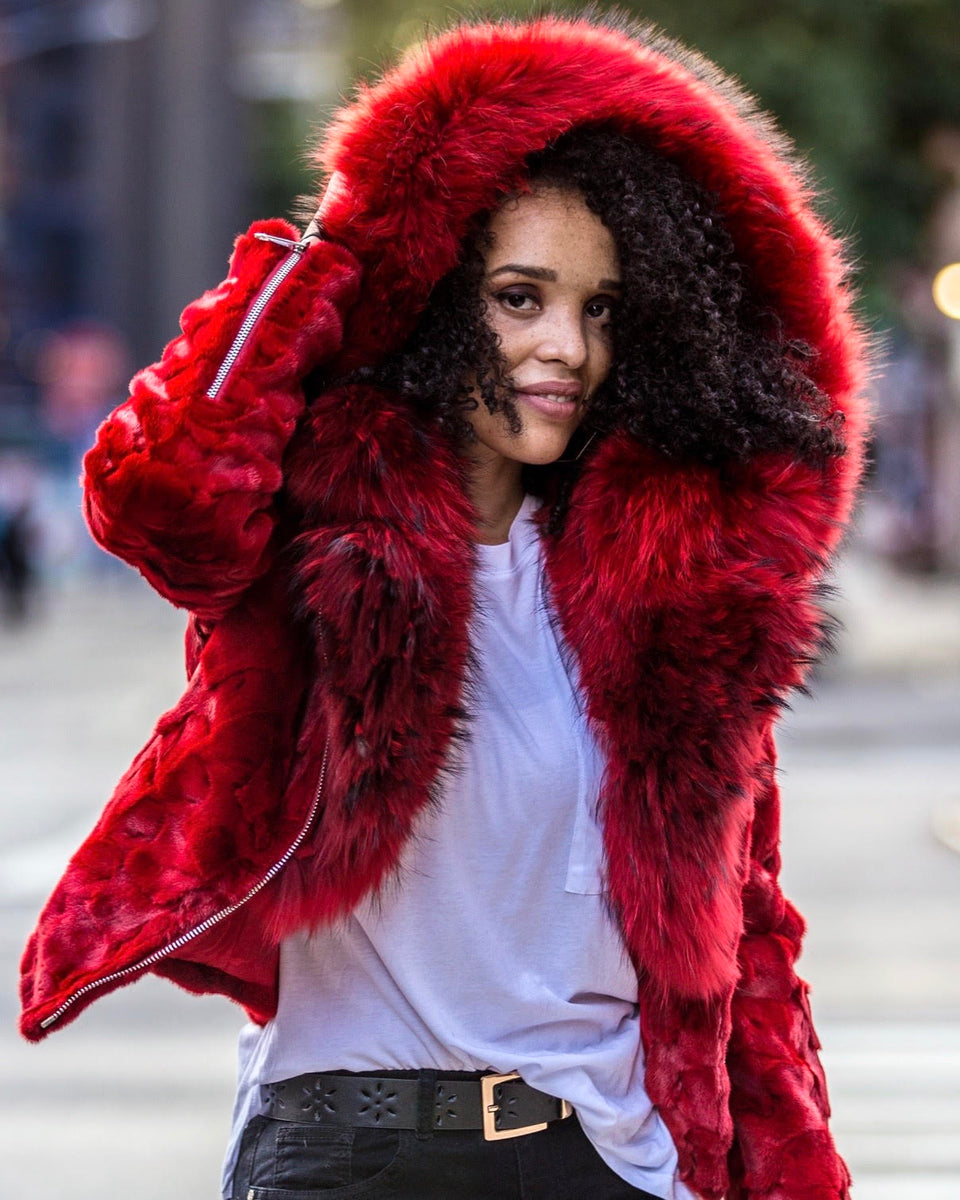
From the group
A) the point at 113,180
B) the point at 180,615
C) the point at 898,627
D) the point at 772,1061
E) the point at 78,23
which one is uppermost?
the point at 78,23

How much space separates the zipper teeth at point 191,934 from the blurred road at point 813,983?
2.65 feet

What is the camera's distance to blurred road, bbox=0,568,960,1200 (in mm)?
4840

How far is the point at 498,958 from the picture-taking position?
2.10m

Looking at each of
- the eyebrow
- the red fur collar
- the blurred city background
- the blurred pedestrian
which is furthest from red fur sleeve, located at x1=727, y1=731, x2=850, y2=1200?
the blurred pedestrian

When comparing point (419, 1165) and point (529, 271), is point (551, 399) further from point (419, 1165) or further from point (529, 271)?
point (419, 1165)

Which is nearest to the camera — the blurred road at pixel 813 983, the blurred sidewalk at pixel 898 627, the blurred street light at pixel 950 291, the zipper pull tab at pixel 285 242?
the zipper pull tab at pixel 285 242

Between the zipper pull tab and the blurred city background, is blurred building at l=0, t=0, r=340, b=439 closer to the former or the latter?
the blurred city background

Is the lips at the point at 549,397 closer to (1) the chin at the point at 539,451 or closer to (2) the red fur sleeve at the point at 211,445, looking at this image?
(1) the chin at the point at 539,451

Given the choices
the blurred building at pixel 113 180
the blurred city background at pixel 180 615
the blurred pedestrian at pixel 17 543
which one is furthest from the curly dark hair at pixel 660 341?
the blurred building at pixel 113 180

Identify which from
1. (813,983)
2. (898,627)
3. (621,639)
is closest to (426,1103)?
(621,639)

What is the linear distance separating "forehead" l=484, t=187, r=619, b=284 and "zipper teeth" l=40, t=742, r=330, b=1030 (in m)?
0.69

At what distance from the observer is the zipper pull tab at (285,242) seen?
2162 mm

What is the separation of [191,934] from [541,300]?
921mm

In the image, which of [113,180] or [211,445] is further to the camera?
[113,180]
